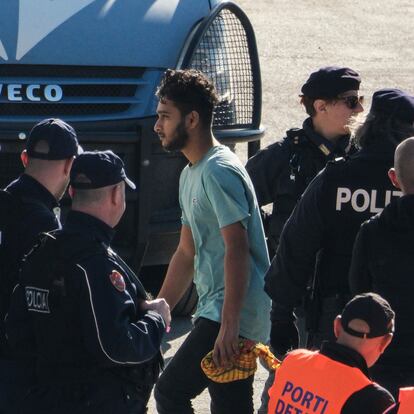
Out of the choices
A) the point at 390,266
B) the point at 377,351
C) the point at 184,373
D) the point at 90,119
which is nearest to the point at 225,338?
the point at 184,373

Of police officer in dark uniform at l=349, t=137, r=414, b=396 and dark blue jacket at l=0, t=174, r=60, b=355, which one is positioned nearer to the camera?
police officer in dark uniform at l=349, t=137, r=414, b=396

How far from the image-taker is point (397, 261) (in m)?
4.34

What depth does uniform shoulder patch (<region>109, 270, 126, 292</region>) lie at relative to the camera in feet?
13.3

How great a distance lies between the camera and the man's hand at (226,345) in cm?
493

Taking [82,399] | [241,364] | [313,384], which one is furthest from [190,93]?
[313,384]

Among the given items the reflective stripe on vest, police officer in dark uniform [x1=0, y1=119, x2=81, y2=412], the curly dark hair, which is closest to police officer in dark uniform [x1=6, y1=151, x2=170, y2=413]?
police officer in dark uniform [x1=0, y1=119, x2=81, y2=412]

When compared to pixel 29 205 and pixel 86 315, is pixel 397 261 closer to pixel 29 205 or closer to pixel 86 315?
pixel 86 315

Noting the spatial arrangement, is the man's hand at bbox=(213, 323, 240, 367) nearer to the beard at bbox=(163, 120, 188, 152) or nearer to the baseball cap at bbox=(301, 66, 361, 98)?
the beard at bbox=(163, 120, 188, 152)

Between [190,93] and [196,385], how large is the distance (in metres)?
1.19

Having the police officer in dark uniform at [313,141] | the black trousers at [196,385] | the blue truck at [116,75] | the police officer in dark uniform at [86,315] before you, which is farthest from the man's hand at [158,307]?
the blue truck at [116,75]

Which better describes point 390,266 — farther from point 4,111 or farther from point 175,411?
point 4,111

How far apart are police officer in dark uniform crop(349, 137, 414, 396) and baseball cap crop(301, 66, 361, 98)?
Result: 1.36 meters

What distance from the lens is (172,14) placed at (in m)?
7.06

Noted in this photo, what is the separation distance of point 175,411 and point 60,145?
1222mm
